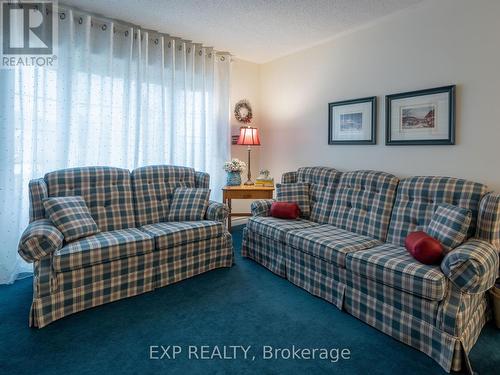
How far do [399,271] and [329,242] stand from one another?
63cm

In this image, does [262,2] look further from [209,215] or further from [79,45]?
[209,215]

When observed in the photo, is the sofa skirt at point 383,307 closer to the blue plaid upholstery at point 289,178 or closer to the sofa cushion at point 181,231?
the sofa cushion at point 181,231

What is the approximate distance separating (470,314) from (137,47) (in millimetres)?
3830

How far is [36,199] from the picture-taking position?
2.59 meters

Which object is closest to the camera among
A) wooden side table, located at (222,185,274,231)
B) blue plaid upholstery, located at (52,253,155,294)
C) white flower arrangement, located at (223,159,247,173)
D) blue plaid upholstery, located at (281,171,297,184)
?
blue plaid upholstery, located at (52,253,155,294)

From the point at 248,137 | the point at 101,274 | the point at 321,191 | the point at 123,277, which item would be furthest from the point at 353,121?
the point at 101,274

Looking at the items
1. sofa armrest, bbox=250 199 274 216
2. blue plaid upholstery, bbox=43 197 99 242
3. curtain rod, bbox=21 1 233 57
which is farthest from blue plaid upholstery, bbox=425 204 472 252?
curtain rod, bbox=21 1 233 57

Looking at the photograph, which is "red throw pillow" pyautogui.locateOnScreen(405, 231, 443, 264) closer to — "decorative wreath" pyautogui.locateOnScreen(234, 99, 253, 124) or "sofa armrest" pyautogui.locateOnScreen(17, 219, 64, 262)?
"sofa armrest" pyautogui.locateOnScreen(17, 219, 64, 262)

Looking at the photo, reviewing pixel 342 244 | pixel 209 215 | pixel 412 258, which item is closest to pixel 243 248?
pixel 209 215

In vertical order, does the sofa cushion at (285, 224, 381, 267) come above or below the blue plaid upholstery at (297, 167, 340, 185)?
below

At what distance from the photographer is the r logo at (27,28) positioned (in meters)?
2.77

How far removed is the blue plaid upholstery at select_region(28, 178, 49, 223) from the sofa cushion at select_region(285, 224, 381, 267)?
6.89 ft

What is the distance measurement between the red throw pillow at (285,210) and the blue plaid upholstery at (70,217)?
1723mm

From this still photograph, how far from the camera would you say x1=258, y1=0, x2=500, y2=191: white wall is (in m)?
2.48
